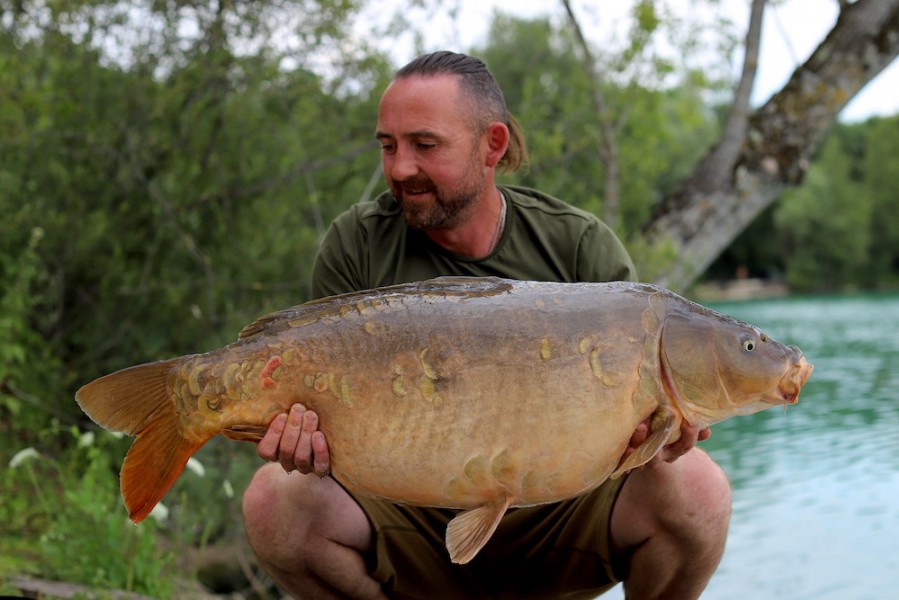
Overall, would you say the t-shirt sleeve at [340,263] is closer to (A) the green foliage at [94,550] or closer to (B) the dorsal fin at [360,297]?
(B) the dorsal fin at [360,297]

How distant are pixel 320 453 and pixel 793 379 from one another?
953 mm

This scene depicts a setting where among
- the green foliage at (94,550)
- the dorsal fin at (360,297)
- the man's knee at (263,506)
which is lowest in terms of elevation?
the green foliage at (94,550)

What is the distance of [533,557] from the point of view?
8.11 feet

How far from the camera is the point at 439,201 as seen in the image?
247cm

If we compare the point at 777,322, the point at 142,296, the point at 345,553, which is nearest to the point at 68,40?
the point at 142,296

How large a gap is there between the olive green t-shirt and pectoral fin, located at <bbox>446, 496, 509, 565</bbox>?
754 millimetres

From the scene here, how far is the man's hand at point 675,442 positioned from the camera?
6.46ft

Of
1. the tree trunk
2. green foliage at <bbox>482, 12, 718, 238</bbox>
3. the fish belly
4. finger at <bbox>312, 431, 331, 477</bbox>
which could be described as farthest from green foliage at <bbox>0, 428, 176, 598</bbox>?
green foliage at <bbox>482, 12, 718, 238</bbox>

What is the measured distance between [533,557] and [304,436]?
2.52 feet

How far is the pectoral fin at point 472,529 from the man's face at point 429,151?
2.67ft

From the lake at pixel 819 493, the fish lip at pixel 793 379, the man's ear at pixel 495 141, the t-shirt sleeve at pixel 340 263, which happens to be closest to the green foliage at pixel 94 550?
the t-shirt sleeve at pixel 340 263

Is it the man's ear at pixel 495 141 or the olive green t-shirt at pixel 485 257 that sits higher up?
the man's ear at pixel 495 141

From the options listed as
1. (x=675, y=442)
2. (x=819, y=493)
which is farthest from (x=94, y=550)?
(x=819, y=493)

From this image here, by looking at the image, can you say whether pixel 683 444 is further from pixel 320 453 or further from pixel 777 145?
pixel 777 145
